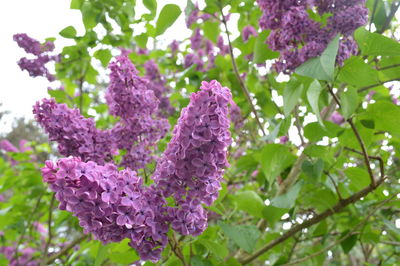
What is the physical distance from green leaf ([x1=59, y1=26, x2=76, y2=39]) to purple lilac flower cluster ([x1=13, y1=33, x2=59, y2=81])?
0.65 ft

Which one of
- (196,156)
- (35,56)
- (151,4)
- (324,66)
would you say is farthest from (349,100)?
(35,56)

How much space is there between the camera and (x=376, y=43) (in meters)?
1.16

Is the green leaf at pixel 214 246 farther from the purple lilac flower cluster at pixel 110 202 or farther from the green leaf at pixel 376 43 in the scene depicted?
the green leaf at pixel 376 43

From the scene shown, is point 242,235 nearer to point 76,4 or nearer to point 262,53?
point 262,53

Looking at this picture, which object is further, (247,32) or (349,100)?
(247,32)

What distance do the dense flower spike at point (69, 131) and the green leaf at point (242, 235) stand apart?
0.58 meters

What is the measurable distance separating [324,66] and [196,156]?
0.43 m

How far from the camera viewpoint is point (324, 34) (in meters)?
1.51

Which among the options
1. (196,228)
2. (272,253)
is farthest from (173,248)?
(272,253)

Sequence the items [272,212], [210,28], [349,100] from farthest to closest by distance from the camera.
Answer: [210,28], [272,212], [349,100]

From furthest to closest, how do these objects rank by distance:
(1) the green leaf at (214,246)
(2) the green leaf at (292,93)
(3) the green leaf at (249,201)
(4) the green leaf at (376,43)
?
(3) the green leaf at (249,201) < (1) the green leaf at (214,246) < (2) the green leaf at (292,93) < (4) the green leaf at (376,43)

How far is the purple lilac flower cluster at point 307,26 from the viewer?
4.78ft

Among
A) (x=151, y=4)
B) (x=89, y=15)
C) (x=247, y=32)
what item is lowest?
(x=151, y=4)

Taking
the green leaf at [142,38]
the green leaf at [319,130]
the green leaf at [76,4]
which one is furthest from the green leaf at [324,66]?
the green leaf at [76,4]
